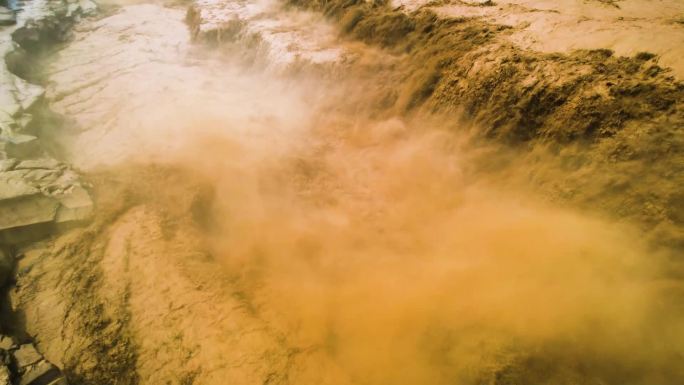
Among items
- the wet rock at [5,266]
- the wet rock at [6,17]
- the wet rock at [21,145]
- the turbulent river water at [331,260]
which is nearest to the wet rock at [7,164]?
the wet rock at [21,145]

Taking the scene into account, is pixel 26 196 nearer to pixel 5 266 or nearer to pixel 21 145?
pixel 5 266

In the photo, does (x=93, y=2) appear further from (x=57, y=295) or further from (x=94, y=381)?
(x=94, y=381)

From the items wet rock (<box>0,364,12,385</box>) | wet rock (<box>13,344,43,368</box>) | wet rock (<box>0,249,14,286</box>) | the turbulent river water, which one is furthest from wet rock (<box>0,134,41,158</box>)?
wet rock (<box>0,364,12,385</box>)

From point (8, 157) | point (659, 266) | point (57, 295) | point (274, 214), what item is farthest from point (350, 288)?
point (8, 157)

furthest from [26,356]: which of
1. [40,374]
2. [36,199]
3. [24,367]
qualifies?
[36,199]

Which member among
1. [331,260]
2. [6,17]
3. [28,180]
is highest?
[6,17]

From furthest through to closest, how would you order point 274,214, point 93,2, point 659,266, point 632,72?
point 93,2 → point 274,214 → point 632,72 → point 659,266

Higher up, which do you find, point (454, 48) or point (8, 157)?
point (454, 48)
